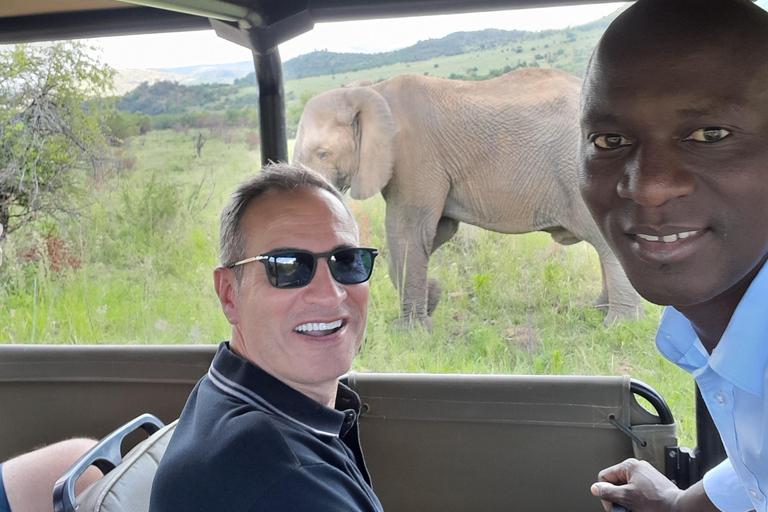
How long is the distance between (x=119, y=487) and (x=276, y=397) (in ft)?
0.97

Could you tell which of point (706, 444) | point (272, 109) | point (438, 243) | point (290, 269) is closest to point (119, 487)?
point (290, 269)

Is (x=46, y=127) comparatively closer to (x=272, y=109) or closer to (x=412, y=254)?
(x=412, y=254)

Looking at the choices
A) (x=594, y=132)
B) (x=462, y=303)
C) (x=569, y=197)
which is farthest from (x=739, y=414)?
(x=569, y=197)

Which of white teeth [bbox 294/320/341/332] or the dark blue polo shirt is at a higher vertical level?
white teeth [bbox 294/320/341/332]

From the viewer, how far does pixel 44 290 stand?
438cm

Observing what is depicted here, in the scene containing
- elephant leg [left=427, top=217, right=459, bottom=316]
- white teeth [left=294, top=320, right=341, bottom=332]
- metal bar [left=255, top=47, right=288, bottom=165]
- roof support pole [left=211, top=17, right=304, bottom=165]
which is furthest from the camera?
elephant leg [left=427, top=217, right=459, bottom=316]

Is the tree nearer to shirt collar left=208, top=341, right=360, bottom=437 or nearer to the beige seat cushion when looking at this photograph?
the beige seat cushion

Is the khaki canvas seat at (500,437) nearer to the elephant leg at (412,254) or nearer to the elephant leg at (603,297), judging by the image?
the elephant leg at (412,254)

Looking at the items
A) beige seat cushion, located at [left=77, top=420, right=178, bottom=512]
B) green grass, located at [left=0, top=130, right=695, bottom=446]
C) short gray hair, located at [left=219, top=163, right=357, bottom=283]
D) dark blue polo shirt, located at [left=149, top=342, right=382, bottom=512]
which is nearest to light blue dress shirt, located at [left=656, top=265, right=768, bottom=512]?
dark blue polo shirt, located at [left=149, top=342, right=382, bottom=512]

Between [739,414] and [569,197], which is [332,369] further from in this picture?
[569,197]

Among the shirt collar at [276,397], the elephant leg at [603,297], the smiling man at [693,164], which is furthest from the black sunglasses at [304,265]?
the elephant leg at [603,297]

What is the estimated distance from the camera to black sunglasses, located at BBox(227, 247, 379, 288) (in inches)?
47.1

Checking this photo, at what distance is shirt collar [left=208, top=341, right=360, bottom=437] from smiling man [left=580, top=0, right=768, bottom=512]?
51 centimetres

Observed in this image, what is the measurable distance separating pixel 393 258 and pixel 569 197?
1.25 meters
